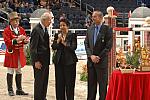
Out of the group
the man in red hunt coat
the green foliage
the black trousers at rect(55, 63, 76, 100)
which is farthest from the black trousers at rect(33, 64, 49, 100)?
the green foliage

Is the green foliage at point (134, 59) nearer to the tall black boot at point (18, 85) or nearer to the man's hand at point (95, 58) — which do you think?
the man's hand at point (95, 58)

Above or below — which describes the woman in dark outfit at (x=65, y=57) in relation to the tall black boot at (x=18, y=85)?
above

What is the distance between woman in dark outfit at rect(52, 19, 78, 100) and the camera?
870 cm

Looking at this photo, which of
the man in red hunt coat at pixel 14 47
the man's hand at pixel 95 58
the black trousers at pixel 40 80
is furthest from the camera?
the man in red hunt coat at pixel 14 47

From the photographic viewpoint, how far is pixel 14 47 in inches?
412

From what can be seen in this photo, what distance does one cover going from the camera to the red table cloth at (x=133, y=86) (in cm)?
743

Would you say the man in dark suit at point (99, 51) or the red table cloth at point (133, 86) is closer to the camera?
the red table cloth at point (133, 86)

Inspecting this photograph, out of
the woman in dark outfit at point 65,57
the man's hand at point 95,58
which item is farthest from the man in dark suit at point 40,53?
the man's hand at point 95,58

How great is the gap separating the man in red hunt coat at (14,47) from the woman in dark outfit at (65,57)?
179 cm

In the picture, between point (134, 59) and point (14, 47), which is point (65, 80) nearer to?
point (134, 59)

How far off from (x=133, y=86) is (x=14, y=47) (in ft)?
12.3

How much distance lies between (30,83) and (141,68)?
595cm

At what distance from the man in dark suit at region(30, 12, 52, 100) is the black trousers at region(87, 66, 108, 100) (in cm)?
84

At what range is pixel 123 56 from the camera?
8.05 meters
